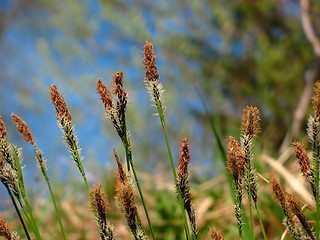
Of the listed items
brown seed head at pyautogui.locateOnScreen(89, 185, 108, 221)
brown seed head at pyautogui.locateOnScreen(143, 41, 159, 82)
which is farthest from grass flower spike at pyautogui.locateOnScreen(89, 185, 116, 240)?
brown seed head at pyautogui.locateOnScreen(143, 41, 159, 82)

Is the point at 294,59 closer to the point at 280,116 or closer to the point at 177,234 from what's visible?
the point at 280,116

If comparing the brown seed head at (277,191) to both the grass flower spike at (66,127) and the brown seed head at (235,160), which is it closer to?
the brown seed head at (235,160)

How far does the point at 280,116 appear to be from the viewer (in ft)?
13.6

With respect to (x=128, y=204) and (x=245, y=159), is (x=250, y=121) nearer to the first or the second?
(x=245, y=159)

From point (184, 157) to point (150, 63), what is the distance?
0.10 meters

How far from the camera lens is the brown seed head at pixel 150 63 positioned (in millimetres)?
313

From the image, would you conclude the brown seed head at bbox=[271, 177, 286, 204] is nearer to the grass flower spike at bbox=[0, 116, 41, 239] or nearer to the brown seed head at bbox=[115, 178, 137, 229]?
the brown seed head at bbox=[115, 178, 137, 229]

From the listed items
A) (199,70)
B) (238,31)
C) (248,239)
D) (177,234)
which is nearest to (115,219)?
(177,234)

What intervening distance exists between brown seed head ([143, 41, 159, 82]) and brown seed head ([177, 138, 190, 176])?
0.23ft

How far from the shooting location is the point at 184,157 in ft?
1.02

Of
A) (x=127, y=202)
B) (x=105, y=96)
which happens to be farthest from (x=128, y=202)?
(x=105, y=96)

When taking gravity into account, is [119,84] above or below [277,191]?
above

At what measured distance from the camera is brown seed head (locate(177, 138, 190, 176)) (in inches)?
12.1

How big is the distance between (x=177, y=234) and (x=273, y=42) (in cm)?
456
